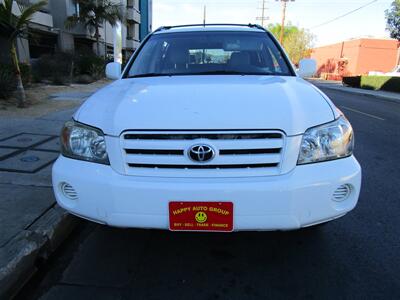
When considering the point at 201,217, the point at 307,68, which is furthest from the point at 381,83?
the point at 201,217

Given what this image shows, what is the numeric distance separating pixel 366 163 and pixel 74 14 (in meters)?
20.2

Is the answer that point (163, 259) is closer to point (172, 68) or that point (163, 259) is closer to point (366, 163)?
point (172, 68)

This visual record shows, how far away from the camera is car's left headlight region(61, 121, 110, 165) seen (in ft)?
7.62

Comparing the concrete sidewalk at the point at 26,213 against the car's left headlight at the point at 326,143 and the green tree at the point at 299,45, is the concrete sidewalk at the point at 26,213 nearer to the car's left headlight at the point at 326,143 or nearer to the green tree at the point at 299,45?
the car's left headlight at the point at 326,143

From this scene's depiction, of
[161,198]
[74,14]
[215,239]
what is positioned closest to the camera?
[161,198]

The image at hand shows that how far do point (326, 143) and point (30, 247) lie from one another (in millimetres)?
2125

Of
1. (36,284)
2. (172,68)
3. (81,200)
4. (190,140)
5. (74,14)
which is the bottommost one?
(36,284)

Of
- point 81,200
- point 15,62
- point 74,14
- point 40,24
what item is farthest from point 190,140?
point 74,14

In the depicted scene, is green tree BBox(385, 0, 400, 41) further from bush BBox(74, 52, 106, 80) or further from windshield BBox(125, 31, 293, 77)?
windshield BBox(125, 31, 293, 77)

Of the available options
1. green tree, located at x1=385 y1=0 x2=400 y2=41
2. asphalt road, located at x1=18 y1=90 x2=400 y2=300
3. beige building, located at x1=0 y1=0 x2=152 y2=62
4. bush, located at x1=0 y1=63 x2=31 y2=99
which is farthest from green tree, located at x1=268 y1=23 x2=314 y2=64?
asphalt road, located at x1=18 y1=90 x2=400 y2=300

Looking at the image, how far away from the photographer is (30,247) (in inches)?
101

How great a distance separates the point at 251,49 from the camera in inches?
149

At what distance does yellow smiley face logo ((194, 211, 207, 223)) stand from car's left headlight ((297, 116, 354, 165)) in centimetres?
65

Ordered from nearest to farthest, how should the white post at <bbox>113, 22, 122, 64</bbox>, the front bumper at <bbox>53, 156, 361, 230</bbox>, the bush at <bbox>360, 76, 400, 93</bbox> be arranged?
the front bumper at <bbox>53, 156, 361, 230</bbox>
the white post at <bbox>113, 22, 122, 64</bbox>
the bush at <bbox>360, 76, 400, 93</bbox>
